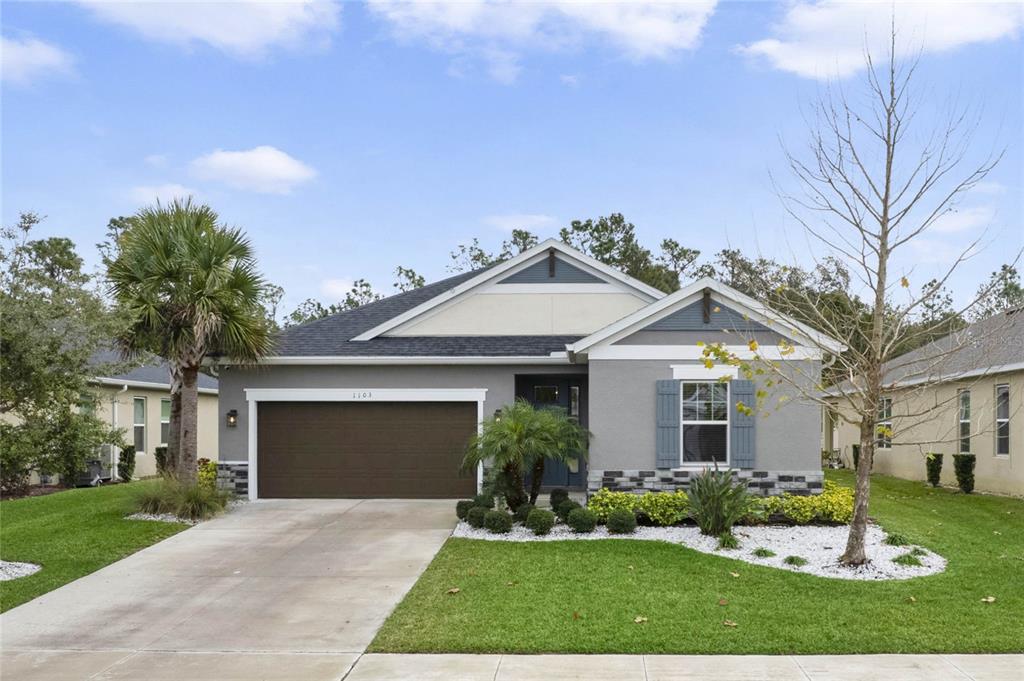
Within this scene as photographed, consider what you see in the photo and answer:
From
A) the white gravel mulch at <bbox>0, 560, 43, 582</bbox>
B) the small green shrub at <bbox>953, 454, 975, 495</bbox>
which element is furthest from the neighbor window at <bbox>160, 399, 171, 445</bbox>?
the small green shrub at <bbox>953, 454, 975, 495</bbox>

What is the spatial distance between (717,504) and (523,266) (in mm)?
7652

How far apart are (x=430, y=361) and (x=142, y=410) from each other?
11.8m

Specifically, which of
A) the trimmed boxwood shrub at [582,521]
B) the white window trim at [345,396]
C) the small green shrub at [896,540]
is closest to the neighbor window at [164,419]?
the white window trim at [345,396]

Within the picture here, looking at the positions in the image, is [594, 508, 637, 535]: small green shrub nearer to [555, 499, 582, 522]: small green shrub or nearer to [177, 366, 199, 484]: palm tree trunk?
[555, 499, 582, 522]: small green shrub

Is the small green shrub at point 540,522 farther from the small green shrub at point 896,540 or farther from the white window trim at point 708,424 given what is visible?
the small green shrub at point 896,540

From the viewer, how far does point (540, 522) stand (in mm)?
12234

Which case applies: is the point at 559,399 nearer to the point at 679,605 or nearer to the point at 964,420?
the point at 679,605

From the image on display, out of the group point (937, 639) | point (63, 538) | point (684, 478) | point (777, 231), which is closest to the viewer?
point (937, 639)

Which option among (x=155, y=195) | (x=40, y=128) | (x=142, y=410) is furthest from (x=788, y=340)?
(x=142, y=410)

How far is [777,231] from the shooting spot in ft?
35.8

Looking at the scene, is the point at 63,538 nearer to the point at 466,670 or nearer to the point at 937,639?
the point at 466,670

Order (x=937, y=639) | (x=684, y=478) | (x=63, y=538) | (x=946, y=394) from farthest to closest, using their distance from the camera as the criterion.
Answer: (x=946, y=394) → (x=684, y=478) → (x=63, y=538) → (x=937, y=639)

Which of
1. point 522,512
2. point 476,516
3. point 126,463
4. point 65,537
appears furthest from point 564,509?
point 126,463

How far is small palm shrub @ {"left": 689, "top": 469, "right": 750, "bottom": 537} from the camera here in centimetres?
1199
